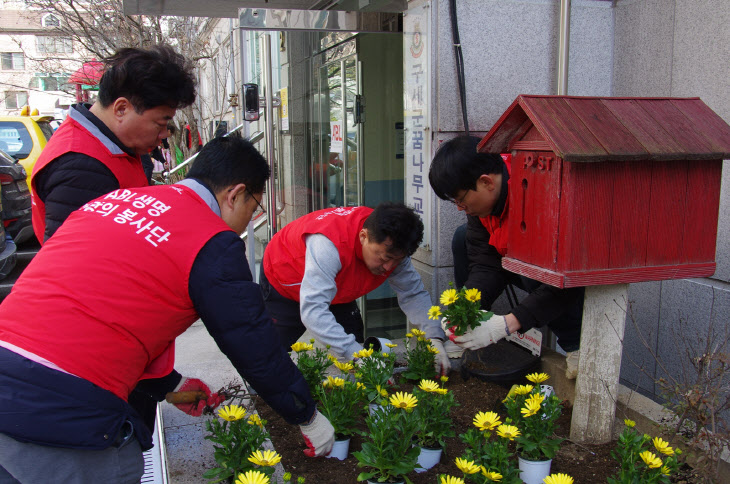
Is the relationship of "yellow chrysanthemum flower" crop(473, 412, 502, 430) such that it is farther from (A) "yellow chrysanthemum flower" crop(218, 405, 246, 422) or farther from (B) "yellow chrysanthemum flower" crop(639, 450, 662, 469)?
(A) "yellow chrysanthemum flower" crop(218, 405, 246, 422)

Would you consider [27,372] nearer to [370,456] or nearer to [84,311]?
[84,311]

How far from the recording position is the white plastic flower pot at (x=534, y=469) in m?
2.12

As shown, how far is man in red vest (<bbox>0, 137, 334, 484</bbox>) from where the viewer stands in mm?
1505

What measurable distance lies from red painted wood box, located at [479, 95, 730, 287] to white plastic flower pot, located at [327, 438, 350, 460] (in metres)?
0.94

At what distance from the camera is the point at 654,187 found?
7.08 ft

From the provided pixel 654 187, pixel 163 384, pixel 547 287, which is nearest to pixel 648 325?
pixel 547 287

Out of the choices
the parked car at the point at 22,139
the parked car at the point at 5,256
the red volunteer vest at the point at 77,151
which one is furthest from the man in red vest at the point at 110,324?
the parked car at the point at 22,139

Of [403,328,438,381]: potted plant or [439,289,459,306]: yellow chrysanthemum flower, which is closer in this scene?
[439,289,459,306]: yellow chrysanthemum flower

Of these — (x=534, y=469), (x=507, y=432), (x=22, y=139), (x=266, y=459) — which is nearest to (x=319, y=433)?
(x=266, y=459)

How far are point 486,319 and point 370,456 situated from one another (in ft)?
2.71

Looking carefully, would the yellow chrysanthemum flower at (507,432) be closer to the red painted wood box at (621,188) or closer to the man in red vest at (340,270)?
the red painted wood box at (621,188)

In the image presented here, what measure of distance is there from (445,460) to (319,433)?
51 cm

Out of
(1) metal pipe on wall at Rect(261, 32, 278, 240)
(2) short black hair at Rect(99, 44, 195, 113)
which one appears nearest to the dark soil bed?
(2) short black hair at Rect(99, 44, 195, 113)

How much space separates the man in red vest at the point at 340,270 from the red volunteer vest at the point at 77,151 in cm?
93
